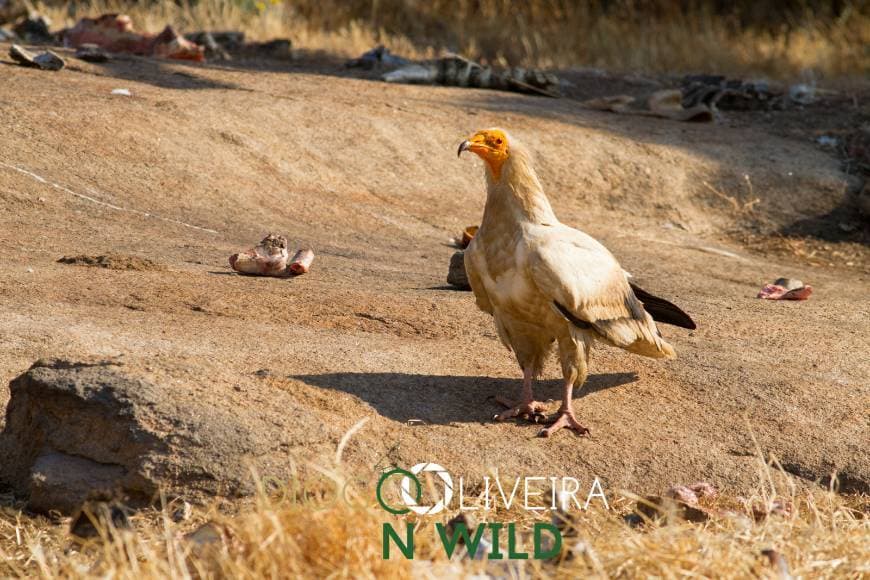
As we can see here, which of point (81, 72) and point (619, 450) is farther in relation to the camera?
point (81, 72)

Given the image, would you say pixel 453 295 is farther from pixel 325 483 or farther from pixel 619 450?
pixel 325 483

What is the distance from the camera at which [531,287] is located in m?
4.64

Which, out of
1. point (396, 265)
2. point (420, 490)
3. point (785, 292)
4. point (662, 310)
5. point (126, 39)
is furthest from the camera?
point (126, 39)

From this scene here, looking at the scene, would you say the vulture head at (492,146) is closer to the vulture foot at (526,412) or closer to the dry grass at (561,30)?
the vulture foot at (526,412)

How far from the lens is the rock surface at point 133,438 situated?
162 inches

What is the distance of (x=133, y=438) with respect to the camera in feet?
13.5

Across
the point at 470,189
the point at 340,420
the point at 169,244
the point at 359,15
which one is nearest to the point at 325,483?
the point at 340,420

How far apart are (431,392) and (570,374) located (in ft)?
1.94

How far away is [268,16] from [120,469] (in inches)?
425

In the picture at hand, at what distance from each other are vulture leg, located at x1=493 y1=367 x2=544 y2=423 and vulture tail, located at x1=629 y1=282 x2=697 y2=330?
671 mm

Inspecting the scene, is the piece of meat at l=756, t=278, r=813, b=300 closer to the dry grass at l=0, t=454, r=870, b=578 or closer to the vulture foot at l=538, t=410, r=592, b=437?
the vulture foot at l=538, t=410, r=592, b=437

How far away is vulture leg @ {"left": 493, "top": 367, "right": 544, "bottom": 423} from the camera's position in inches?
193

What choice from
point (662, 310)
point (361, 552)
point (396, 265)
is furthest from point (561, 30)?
point (361, 552)

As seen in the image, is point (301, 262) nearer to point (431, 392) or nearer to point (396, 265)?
point (396, 265)
